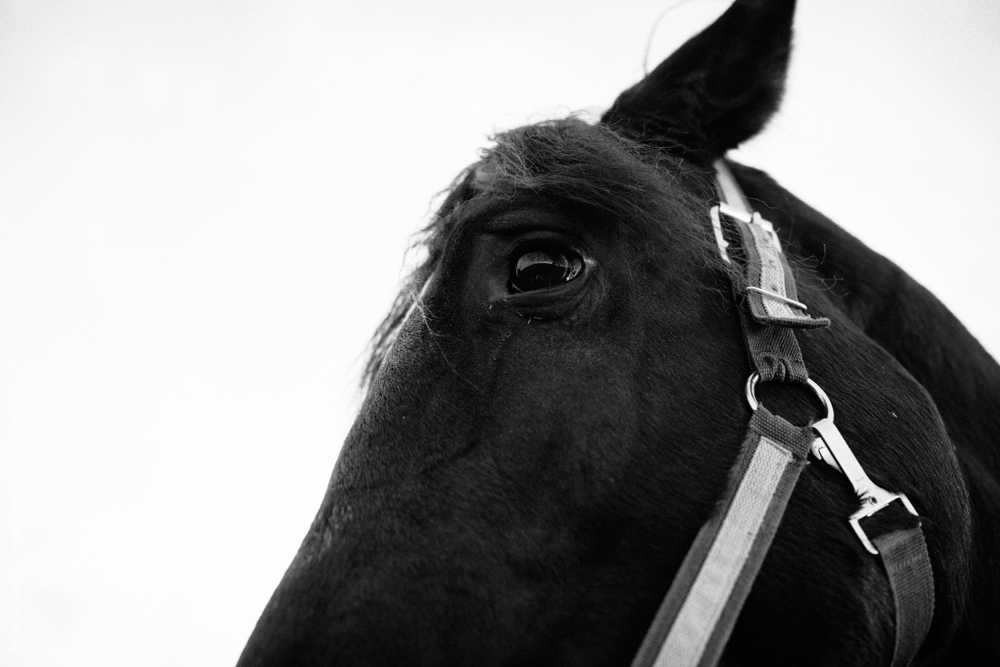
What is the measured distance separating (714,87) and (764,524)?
4.23ft

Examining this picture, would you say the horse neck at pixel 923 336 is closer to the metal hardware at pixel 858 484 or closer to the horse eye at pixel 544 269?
the metal hardware at pixel 858 484

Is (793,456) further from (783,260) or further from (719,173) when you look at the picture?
(719,173)

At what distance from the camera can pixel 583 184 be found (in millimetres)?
1686

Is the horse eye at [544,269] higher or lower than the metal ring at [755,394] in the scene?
higher

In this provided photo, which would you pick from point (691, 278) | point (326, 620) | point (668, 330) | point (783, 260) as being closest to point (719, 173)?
point (783, 260)

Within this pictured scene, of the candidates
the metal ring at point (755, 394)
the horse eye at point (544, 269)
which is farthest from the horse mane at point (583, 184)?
the metal ring at point (755, 394)

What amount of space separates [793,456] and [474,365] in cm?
72

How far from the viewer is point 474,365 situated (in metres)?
1.52

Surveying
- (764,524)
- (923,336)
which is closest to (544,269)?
(764,524)

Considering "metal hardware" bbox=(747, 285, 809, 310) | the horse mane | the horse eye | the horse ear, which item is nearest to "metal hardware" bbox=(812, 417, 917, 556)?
"metal hardware" bbox=(747, 285, 809, 310)

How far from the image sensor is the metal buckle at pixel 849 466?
4.66ft

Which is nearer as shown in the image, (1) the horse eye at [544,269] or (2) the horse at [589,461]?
(2) the horse at [589,461]

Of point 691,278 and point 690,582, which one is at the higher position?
point 691,278

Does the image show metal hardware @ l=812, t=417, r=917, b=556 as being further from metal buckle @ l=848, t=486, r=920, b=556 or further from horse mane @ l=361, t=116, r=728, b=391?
horse mane @ l=361, t=116, r=728, b=391
